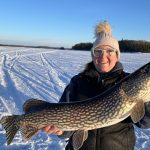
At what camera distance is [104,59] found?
309 cm

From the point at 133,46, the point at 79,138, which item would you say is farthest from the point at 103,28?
the point at 133,46

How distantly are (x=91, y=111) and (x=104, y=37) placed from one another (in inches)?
27.5

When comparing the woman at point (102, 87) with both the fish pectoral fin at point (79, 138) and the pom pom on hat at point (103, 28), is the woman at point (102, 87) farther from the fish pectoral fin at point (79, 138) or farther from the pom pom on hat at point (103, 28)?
the pom pom on hat at point (103, 28)

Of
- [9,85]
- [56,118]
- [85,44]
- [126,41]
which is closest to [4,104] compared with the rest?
[9,85]

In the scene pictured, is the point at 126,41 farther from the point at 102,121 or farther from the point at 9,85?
the point at 102,121

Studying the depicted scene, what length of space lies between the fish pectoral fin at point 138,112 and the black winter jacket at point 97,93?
16cm

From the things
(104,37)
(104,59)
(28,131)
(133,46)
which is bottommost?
(133,46)

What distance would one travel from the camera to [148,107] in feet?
9.88

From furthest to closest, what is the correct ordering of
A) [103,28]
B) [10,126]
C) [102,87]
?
[103,28]
[10,126]
[102,87]

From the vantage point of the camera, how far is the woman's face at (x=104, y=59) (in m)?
3.10

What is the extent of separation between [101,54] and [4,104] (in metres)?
4.41

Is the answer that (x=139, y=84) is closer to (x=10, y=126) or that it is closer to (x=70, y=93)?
(x=70, y=93)

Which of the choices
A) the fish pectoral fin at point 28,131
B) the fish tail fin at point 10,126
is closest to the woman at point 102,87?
the fish pectoral fin at point 28,131

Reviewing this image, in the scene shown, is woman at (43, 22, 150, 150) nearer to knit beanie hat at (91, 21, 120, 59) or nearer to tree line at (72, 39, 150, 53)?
knit beanie hat at (91, 21, 120, 59)
